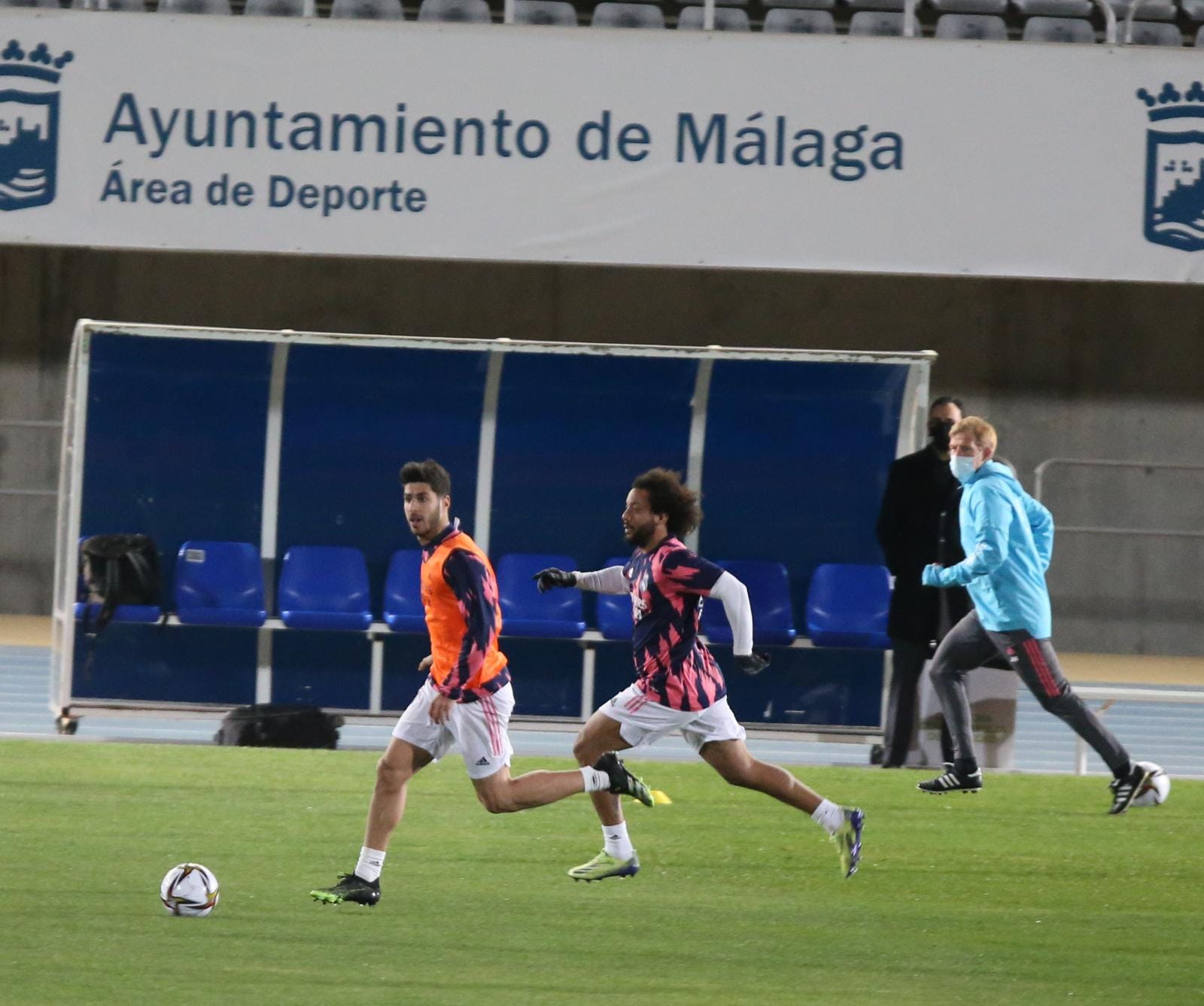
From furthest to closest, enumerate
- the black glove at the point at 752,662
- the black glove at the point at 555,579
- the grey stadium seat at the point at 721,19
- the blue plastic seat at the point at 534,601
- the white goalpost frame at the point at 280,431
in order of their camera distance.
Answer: the grey stadium seat at the point at 721,19 < the blue plastic seat at the point at 534,601 < the white goalpost frame at the point at 280,431 < the black glove at the point at 555,579 < the black glove at the point at 752,662

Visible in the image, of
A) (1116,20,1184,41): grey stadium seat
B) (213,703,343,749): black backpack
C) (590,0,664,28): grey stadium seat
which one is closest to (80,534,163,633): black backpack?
(213,703,343,749): black backpack

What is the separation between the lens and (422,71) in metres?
13.1

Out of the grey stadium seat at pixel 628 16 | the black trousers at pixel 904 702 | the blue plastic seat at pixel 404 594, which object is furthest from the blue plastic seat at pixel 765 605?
the grey stadium seat at pixel 628 16

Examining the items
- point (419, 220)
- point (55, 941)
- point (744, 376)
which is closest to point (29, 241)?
point (419, 220)

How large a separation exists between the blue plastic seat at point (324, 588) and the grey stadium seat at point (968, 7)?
7585 millimetres

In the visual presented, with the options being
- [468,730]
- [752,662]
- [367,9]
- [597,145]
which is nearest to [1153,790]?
[752,662]

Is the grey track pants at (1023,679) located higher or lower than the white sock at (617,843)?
higher

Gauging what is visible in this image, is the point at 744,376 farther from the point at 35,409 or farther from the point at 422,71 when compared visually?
the point at 35,409

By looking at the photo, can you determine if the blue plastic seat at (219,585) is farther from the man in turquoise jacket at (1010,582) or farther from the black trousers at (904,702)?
the man in turquoise jacket at (1010,582)

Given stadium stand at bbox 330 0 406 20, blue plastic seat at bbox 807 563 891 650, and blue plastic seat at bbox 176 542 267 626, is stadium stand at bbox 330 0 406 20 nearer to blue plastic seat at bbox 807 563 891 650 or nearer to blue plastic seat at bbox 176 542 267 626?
blue plastic seat at bbox 176 542 267 626

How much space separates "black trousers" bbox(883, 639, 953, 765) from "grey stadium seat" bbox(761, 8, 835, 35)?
22.3 ft

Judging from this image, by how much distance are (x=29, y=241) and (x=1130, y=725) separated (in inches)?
346

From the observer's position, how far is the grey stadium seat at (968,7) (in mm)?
15250

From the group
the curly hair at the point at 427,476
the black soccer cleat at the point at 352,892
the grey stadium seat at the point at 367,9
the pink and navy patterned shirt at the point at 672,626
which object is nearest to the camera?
the black soccer cleat at the point at 352,892
